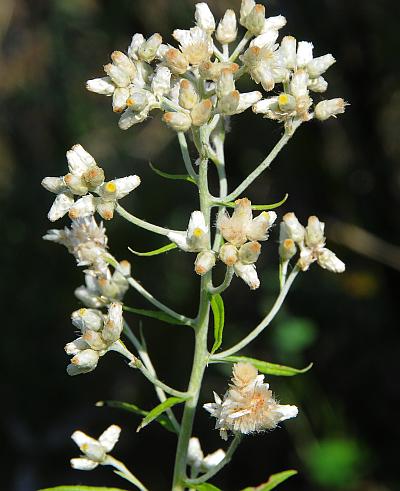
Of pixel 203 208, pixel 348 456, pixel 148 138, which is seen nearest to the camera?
pixel 203 208

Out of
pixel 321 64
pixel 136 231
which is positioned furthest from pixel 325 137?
pixel 321 64

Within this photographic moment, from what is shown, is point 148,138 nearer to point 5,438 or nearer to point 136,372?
point 136,372

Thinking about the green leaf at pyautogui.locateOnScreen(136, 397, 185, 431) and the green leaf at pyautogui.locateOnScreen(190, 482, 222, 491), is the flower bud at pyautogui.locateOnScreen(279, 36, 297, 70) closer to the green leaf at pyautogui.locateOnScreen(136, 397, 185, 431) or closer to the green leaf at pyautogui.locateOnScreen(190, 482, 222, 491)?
the green leaf at pyautogui.locateOnScreen(136, 397, 185, 431)

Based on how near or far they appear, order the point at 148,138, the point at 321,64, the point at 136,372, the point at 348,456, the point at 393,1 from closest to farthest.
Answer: the point at 321,64 < the point at 348,456 < the point at 393,1 < the point at 136,372 < the point at 148,138

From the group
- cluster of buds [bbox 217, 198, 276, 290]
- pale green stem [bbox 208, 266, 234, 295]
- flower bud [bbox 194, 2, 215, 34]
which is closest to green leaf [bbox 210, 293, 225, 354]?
pale green stem [bbox 208, 266, 234, 295]

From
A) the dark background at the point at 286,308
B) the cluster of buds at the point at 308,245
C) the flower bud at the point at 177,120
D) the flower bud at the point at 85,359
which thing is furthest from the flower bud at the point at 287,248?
the dark background at the point at 286,308

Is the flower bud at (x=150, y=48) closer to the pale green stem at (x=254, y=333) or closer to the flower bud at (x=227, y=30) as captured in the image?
the flower bud at (x=227, y=30)

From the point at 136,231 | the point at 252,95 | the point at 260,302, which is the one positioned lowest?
the point at 260,302
